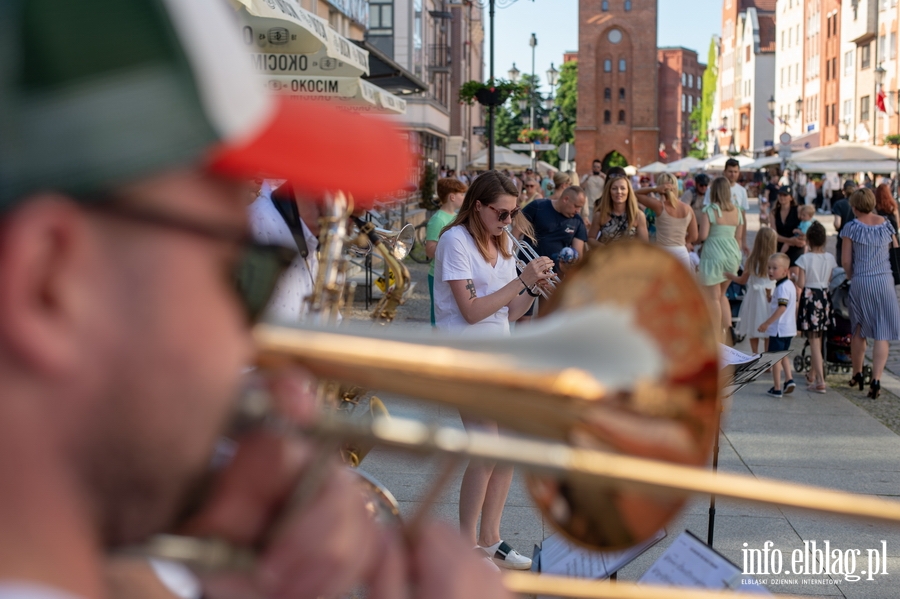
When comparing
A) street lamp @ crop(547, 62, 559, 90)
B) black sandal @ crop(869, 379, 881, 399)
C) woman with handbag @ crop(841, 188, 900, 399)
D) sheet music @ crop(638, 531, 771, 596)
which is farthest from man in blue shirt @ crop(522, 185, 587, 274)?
street lamp @ crop(547, 62, 559, 90)

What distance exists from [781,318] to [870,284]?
83 cm

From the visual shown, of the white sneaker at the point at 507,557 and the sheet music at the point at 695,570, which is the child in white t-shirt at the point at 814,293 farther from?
the sheet music at the point at 695,570

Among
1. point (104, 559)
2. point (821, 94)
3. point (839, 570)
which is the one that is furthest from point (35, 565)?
point (821, 94)

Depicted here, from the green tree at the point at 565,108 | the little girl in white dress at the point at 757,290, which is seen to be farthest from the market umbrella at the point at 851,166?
the green tree at the point at 565,108

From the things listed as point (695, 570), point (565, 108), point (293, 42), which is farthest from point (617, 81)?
point (695, 570)

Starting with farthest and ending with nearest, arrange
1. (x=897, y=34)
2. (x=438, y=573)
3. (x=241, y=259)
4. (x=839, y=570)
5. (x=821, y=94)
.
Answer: (x=821, y=94) < (x=897, y=34) < (x=839, y=570) < (x=438, y=573) < (x=241, y=259)

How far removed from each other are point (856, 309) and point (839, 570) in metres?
4.21

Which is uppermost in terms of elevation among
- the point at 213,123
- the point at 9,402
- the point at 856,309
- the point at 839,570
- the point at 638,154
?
the point at 638,154

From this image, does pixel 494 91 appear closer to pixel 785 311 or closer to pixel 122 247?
pixel 785 311

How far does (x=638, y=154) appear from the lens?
8606cm

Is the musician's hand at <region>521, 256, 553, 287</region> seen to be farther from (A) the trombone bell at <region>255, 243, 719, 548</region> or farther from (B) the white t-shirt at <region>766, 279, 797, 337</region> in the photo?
(B) the white t-shirt at <region>766, 279, 797, 337</region>

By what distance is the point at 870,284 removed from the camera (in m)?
8.02

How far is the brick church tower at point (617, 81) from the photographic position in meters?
81.8

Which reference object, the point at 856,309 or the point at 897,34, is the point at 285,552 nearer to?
the point at 856,309
